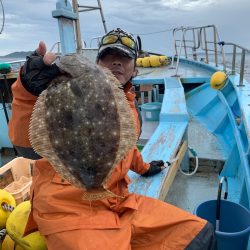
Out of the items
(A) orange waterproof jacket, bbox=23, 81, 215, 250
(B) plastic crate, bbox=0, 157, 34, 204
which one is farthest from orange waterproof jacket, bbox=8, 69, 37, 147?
(B) plastic crate, bbox=0, 157, 34, 204

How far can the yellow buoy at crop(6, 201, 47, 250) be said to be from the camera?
82.2 inches

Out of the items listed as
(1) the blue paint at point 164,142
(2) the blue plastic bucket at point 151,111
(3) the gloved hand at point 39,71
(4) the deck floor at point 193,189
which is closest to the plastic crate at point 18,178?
(1) the blue paint at point 164,142

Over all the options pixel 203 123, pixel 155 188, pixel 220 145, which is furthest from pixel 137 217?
pixel 203 123

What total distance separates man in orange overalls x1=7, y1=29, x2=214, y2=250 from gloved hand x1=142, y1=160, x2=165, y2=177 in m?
0.62

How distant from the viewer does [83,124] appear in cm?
140

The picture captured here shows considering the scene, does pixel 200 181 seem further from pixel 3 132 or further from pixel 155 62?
pixel 155 62

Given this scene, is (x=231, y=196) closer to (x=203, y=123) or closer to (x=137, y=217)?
(x=137, y=217)

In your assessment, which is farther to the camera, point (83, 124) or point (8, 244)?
point (8, 244)

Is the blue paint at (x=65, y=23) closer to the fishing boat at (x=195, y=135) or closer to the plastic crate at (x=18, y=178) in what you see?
the fishing boat at (x=195, y=135)

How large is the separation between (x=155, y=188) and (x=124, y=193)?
0.62 m

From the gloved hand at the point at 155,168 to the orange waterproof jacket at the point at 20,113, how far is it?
137 centimetres

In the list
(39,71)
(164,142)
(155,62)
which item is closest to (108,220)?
(39,71)

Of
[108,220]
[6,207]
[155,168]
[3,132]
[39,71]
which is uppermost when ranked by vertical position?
[39,71]

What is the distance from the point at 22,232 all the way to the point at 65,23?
636 cm
